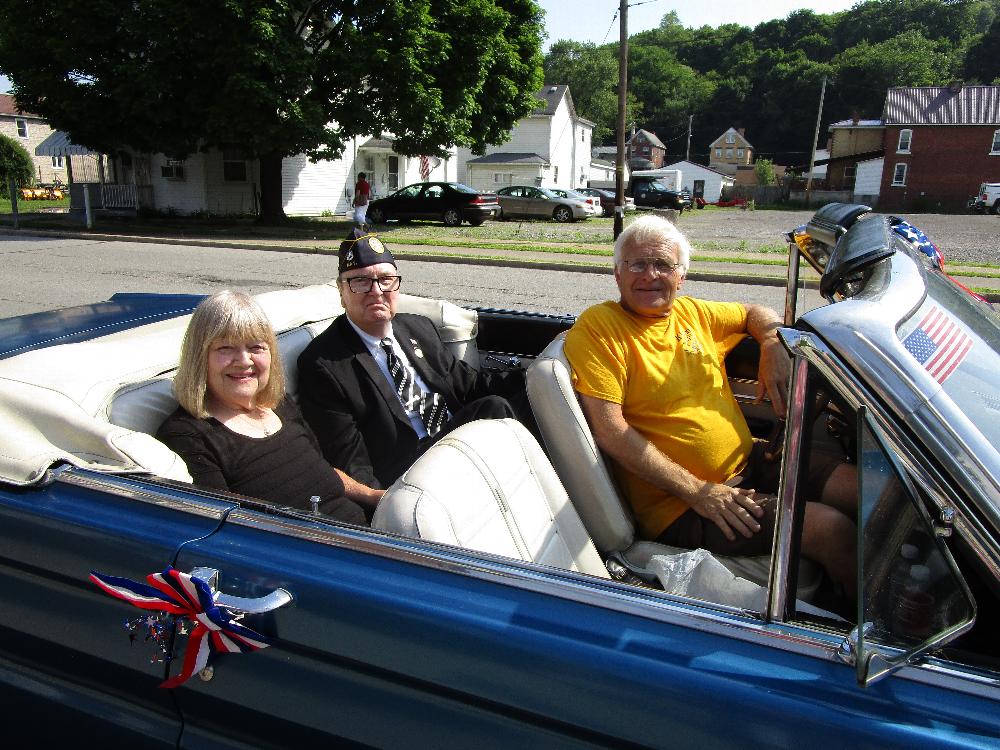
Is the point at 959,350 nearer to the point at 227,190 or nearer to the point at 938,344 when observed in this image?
the point at 938,344

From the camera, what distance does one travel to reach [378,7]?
58.8 feet

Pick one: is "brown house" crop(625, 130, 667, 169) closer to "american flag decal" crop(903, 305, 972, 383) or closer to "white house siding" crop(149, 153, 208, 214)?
"white house siding" crop(149, 153, 208, 214)

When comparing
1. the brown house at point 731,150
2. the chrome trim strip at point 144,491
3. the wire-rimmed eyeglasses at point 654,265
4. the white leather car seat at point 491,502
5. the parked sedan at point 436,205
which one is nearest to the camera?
the chrome trim strip at point 144,491

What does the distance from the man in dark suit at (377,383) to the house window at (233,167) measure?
24.1 m

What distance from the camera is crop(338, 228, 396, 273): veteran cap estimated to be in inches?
117

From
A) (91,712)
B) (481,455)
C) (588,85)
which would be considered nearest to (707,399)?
(481,455)

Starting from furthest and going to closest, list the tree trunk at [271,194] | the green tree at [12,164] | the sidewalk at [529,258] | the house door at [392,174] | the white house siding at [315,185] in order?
the green tree at [12,164]
the house door at [392,174]
the white house siding at [315,185]
the tree trunk at [271,194]
the sidewalk at [529,258]

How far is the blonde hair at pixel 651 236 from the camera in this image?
270cm

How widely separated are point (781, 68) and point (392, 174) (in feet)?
261

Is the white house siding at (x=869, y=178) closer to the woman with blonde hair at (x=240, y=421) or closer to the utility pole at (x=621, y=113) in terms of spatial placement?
the utility pole at (x=621, y=113)

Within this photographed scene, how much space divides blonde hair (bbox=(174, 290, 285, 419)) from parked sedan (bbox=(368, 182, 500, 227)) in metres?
21.2

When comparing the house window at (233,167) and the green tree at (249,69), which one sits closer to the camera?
the green tree at (249,69)

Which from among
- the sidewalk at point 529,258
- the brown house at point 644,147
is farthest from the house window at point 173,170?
the brown house at point 644,147

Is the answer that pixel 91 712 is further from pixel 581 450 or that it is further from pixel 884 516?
pixel 884 516
